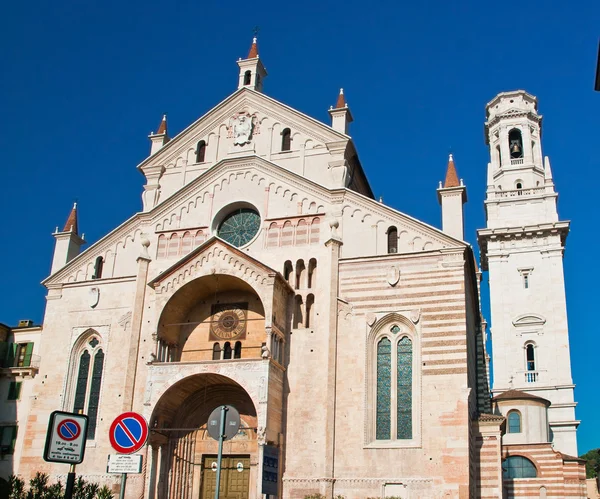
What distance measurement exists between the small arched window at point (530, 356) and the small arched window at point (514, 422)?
7927 mm

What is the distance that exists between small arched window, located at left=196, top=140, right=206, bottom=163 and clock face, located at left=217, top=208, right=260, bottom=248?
3.27 m

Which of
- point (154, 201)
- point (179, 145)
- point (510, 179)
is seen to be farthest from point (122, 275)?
point (510, 179)

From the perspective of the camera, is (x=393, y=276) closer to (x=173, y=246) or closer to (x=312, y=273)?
(x=312, y=273)

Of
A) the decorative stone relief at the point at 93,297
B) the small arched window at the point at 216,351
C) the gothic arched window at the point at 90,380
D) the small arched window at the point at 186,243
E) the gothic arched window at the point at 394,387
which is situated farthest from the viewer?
the decorative stone relief at the point at 93,297

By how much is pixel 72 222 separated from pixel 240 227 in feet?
27.2

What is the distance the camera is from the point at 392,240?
90.2 feet

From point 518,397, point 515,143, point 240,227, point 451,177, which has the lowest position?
point 518,397

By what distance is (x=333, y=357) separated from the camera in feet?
→ 85.0

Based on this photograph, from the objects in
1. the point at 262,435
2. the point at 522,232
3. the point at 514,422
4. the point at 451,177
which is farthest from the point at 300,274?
the point at 522,232

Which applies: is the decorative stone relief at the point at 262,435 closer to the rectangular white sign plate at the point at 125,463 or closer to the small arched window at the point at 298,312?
the small arched window at the point at 298,312

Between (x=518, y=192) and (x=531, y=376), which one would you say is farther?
(x=518, y=192)

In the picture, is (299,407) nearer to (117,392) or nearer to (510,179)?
(117,392)

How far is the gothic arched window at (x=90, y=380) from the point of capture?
92.9 ft

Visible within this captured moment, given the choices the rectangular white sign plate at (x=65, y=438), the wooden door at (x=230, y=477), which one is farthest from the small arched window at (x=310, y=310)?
the rectangular white sign plate at (x=65, y=438)
